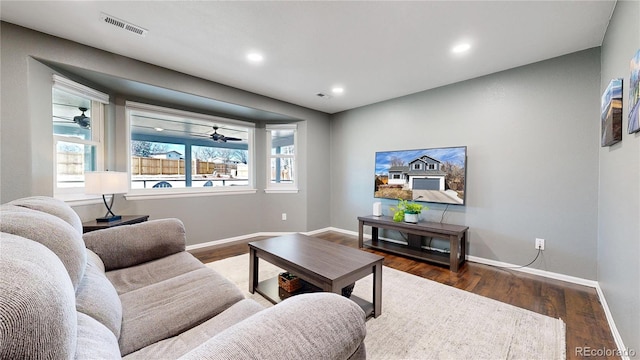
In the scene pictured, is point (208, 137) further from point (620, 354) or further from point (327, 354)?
point (620, 354)

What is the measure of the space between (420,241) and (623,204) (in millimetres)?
2163

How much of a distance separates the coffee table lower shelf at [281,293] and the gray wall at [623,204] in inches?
58.9

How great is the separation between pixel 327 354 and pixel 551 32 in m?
3.14

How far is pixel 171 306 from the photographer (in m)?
1.29

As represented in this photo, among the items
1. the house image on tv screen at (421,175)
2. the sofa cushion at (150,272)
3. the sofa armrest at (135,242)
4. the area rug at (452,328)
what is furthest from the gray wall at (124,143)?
the area rug at (452,328)

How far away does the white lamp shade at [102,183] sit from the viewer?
253 cm

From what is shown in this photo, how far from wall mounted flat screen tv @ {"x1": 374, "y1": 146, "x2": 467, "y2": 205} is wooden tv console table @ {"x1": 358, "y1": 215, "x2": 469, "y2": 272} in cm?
43

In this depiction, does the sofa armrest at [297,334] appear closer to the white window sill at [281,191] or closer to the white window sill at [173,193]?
the white window sill at [173,193]

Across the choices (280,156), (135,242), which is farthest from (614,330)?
(280,156)

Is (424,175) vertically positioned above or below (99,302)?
above

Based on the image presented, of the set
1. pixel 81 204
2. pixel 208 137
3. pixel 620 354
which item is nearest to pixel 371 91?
pixel 208 137

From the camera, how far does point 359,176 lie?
4609 mm

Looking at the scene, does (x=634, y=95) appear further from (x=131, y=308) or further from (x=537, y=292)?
(x=131, y=308)

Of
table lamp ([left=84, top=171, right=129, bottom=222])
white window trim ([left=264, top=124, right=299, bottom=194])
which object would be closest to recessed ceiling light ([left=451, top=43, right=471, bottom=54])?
white window trim ([left=264, top=124, right=299, bottom=194])
